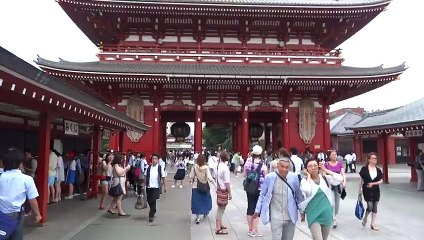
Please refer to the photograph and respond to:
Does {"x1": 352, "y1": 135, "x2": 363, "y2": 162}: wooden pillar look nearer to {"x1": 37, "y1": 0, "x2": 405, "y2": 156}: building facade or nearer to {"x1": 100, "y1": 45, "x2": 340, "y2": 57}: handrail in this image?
{"x1": 37, "y1": 0, "x2": 405, "y2": 156}: building facade

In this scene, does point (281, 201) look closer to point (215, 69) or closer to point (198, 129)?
point (215, 69)

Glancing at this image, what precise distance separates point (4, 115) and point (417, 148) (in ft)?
63.0

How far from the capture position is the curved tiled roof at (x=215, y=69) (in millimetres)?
20391

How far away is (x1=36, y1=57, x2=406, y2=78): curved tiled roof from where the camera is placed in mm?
20391

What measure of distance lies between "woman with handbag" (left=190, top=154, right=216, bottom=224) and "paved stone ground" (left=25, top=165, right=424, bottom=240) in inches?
17.6

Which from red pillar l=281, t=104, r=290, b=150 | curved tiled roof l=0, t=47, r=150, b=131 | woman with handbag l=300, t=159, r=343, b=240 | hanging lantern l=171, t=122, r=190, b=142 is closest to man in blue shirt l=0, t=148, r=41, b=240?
curved tiled roof l=0, t=47, r=150, b=131

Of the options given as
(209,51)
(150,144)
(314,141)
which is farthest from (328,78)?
(150,144)

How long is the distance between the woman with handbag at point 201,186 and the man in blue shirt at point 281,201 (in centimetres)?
336

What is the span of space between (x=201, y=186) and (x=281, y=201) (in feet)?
12.1

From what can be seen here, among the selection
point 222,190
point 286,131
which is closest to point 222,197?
point 222,190

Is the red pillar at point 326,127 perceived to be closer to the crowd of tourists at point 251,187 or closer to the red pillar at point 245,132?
the red pillar at point 245,132

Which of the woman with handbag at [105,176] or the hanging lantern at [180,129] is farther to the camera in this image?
the hanging lantern at [180,129]

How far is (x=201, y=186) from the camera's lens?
914 cm

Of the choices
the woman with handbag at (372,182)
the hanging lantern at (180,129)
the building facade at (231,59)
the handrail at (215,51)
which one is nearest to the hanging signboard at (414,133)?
the building facade at (231,59)
